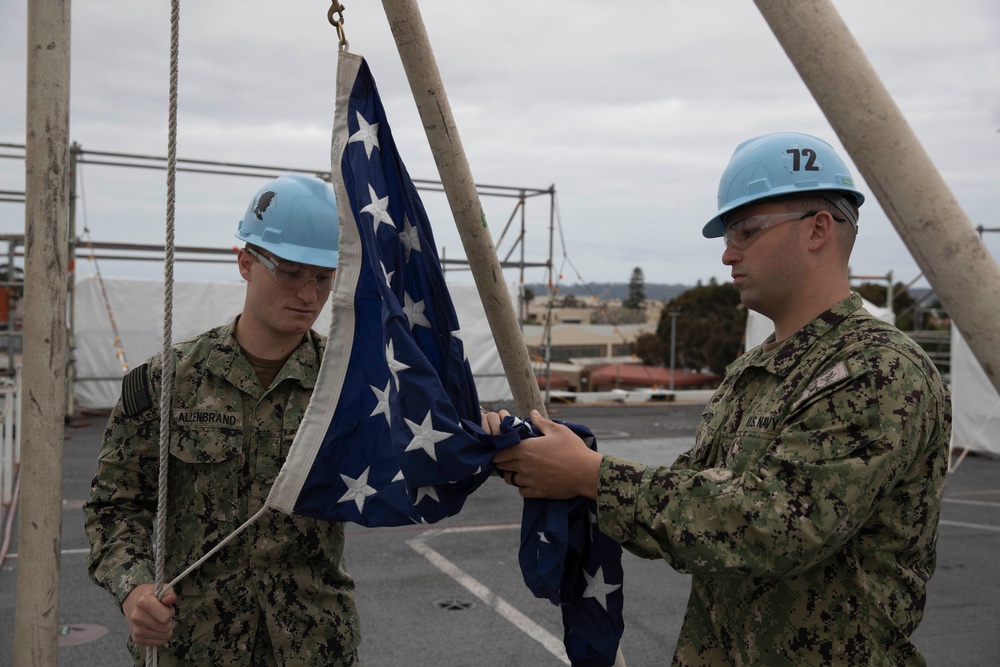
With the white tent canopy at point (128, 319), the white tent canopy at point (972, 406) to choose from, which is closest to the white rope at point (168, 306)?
the white tent canopy at point (128, 319)

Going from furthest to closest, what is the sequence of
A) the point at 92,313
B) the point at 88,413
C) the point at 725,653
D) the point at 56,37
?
the point at 88,413
the point at 92,313
the point at 56,37
the point at 725,653

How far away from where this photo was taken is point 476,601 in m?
6.22

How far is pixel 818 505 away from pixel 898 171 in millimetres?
673

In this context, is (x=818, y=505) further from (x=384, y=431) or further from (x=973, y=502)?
(x=973, y=502)

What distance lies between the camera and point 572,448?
2139mm

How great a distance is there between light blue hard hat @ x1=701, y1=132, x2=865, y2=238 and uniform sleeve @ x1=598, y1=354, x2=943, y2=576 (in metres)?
0.46

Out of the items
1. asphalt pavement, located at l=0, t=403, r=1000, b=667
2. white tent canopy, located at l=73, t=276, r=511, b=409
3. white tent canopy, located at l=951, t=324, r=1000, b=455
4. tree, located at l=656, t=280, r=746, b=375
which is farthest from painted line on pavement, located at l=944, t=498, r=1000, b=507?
tree, located at l=656, t=280, r=746, b=375

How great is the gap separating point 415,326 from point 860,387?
1.17m

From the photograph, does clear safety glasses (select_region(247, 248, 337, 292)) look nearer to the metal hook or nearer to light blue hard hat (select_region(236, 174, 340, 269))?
light blue hard hat (select_region(236, 174, 340, 269))

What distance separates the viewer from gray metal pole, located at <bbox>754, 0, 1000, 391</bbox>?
1.58m

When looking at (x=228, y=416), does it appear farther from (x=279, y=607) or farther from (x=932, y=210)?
(x=932, y=210)

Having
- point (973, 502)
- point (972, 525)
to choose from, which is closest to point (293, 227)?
point (972, 525)

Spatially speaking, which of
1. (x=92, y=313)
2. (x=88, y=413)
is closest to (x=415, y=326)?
(x=92, y=313)

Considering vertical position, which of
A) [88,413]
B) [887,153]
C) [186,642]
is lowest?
[88,413]
